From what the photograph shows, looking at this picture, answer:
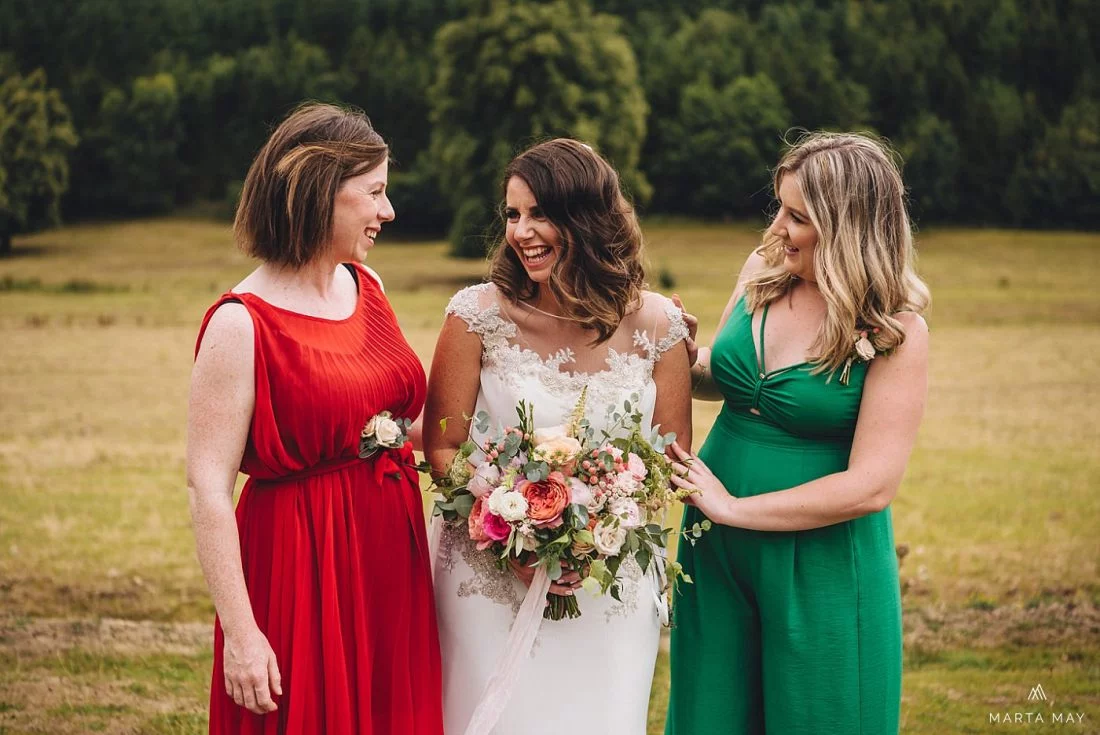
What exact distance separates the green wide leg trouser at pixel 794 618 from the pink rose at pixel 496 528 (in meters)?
0.89

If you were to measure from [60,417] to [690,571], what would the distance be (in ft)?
50.1

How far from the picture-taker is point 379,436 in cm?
341

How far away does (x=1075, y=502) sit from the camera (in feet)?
41.7

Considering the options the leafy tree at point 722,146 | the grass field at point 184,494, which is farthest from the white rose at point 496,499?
the leafy tree at point 722,146

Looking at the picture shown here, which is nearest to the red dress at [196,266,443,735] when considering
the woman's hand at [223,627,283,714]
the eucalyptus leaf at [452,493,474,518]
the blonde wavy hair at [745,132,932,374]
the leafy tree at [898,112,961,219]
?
the woman's hand at [223,627,283,714]

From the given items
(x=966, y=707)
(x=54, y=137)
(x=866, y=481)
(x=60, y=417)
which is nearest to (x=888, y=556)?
(x=866, y=481)

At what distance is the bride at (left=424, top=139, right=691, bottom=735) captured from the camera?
12.1ft

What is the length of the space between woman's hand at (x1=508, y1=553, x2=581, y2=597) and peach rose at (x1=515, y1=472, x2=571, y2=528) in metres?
0.29

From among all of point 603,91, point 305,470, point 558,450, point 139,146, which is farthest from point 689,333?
point 603,91

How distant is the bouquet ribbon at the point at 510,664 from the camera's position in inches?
141

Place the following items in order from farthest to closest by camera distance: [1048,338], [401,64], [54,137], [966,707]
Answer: [401,64], [54,137], [1048,338], [966,707]

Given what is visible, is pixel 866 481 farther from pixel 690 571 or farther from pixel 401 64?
pixel 401 64

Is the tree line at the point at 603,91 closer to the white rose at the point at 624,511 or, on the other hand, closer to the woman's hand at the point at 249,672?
the woman's hand at the point at 249,672

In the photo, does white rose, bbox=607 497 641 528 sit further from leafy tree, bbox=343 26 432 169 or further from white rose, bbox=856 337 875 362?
leafy tree, bbox=343 26 432 169
